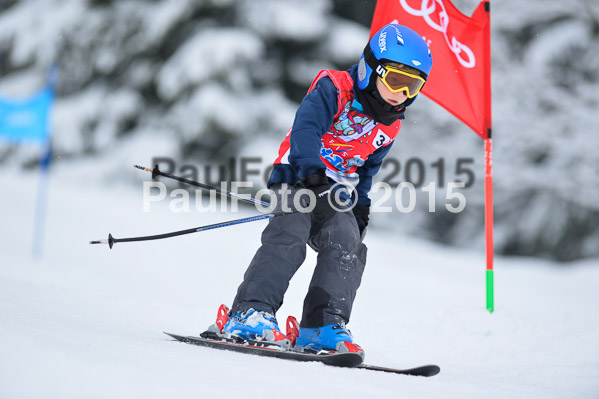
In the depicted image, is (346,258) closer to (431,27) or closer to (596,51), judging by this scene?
(431,27)

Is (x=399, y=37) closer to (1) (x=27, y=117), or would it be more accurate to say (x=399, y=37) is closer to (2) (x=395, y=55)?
(2) (x=395, y=55)

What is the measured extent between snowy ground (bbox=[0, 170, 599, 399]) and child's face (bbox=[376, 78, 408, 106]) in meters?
1.22

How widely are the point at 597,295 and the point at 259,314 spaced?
470cm

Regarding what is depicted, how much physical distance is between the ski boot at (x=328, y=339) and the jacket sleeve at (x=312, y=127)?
2.23ft

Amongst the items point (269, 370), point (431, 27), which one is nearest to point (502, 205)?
point (431, 27)

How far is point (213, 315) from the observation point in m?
4.21

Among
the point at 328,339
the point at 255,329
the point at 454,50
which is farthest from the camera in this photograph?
the point at 454,50

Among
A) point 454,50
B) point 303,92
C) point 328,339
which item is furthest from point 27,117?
point 303,92

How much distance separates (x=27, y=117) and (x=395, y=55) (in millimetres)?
5294

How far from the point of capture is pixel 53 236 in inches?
289

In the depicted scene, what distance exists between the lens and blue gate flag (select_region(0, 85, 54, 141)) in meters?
6.86

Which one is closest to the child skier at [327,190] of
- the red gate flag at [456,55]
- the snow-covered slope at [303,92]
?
the red gate flag at [456,55]

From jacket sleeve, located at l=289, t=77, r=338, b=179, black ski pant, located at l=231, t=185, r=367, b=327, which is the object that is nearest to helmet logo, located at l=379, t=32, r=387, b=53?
jacket sleeve, located at l=289, t=77, r=338, b=179

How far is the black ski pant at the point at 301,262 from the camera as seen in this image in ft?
9.14
